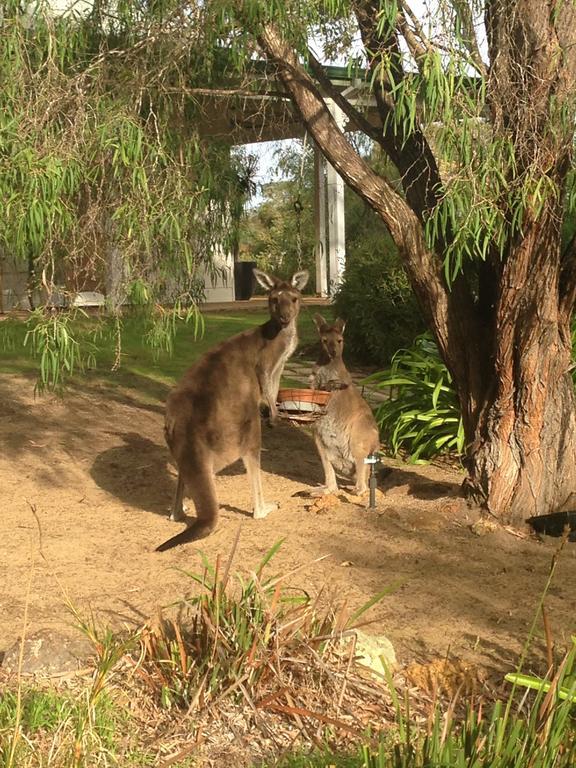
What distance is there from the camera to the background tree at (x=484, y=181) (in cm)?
566

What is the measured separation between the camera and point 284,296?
8.11m

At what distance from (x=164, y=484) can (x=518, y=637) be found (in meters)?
3.80

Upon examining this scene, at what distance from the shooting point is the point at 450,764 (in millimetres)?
2895

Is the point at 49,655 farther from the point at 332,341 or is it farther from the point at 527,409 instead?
the point at 332,341

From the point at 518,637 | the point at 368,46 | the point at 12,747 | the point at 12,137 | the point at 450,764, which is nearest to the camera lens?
the point at 450,764

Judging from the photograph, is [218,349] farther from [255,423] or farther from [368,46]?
[368,46]

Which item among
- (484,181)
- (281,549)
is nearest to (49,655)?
(281,549)

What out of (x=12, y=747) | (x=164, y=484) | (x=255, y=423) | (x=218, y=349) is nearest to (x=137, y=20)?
(x=218, y=349)

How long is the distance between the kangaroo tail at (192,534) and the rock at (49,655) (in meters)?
1.50

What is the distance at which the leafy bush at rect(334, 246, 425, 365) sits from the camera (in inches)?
501

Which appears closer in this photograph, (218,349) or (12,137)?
(12,137)

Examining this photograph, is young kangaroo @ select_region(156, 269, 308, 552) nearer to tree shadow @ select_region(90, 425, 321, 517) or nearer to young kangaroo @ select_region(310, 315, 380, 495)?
young kangaroo @ select_region(310, 315, 380, 495)

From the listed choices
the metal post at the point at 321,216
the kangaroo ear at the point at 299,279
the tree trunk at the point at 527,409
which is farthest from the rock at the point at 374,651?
the metal post at the point at 321,216

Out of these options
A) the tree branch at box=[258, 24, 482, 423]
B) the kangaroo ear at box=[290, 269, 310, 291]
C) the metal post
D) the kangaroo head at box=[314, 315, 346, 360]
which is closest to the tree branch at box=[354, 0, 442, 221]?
the tree branch at box=[258, 24, 482, 423]
